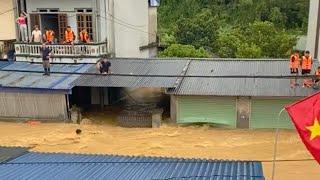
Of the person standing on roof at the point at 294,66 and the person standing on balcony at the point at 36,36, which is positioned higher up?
the person standing on balcony at the point at 36,36

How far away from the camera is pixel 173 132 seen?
22.6 metres

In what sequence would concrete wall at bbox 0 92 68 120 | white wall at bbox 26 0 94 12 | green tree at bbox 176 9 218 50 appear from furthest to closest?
green tree at bbox 176 9 218 50, white wall at bbox 26 0 94 12, concrete wall at bbox 0 92 68 120

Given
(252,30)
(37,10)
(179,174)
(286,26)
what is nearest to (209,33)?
(252,30)

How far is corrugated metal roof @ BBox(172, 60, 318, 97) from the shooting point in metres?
22.5

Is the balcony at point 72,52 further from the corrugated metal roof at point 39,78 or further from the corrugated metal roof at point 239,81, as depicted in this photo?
the corrugated metal roof at point 239,81

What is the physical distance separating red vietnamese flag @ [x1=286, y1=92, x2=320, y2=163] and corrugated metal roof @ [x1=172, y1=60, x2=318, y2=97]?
14228mm

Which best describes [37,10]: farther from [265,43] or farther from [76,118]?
[265,43]

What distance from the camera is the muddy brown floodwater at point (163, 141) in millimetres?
19875

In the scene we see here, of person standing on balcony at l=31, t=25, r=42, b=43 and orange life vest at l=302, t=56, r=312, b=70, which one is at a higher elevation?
person standing on balcony at l=31, t=25, r=42, b=43

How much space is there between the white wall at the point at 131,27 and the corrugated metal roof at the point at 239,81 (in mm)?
5285

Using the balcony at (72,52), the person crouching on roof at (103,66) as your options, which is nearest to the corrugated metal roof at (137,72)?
the person crouching on roof at (103,66)

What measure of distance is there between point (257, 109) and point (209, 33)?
58.4 feet

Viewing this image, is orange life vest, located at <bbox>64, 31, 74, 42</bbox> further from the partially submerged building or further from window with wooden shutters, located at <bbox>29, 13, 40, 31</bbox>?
window with wooden shutters, located at <bbox>29, 13, 40, 31</bbox>

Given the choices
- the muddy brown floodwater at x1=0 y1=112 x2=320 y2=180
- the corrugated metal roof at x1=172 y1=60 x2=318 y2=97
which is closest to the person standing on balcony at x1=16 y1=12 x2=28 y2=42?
the muddy brown floodwater at x1=0 y1=112 x2=320 y2=180
